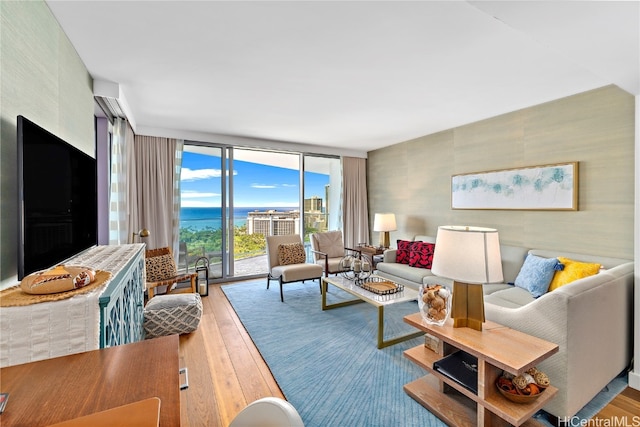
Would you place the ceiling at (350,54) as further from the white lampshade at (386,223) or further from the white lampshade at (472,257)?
the white lampshade at (386,223)

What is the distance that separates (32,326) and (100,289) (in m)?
0.22

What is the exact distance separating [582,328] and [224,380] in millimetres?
2392

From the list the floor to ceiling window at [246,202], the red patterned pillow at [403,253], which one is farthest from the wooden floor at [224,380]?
the red patterned pillow at [403,253]

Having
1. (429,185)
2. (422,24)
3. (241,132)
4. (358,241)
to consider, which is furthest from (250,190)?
(422,24)

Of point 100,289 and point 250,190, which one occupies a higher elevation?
point 250,190

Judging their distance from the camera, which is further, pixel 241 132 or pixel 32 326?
pixel 241 132

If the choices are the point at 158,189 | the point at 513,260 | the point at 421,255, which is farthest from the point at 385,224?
the point at 158,189

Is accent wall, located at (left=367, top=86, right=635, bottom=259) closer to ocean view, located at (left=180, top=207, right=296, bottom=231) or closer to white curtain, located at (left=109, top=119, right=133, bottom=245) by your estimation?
ocean view, located at (left=180, top=207, right=296, bottom=231)

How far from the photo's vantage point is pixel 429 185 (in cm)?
462

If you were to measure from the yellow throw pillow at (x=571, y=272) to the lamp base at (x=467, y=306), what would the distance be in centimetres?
144

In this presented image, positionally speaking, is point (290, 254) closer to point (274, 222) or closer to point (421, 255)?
point (274, 222)

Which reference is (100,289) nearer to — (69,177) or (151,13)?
(69,177)

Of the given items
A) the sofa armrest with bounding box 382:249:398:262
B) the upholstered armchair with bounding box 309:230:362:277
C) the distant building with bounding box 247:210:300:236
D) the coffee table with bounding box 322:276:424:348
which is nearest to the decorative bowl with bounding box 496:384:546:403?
the coffee table with bounding box 322:276:424:348

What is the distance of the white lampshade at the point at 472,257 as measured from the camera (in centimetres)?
161
